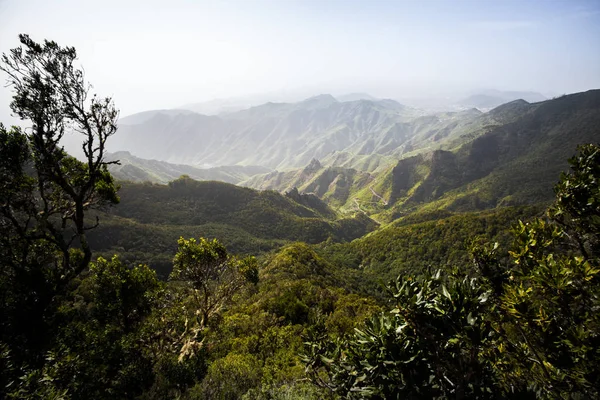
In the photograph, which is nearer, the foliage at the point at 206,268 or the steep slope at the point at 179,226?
the foliage at the point at 206,268

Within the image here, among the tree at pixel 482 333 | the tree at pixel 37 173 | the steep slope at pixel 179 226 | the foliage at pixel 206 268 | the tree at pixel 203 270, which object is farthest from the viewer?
the steep slope at pixel 179 226

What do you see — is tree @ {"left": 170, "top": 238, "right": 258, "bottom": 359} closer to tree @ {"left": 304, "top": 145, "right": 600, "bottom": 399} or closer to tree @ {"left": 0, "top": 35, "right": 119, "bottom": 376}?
tree @ {"left": 0, "top": 35, "right": 119, "bottom": 376}

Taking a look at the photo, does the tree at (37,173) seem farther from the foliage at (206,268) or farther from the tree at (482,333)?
the tree at (482,333)

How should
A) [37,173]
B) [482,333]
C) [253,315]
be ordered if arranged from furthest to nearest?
1. [253,315]
2. [37,173]
3. [482,333]

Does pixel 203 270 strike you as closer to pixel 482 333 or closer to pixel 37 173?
pixel 37 173

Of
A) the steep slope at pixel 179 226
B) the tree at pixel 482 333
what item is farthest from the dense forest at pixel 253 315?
the steep slope at pixel 179 226

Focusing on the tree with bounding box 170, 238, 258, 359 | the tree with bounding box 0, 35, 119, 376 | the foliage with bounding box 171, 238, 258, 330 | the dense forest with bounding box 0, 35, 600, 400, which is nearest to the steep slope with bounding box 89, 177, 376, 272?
the foliage with bounding box 171, 238, 258, 330

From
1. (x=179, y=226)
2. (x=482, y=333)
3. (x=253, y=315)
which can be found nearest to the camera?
(x=482, y=333)

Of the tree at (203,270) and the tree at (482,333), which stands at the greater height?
the tree at (482,333)

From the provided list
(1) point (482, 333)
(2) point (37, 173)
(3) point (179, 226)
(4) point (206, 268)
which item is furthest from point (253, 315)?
(3) point (179, 226)

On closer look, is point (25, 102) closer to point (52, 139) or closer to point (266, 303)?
point (52, 139)

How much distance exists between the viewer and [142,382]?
13.9 metres

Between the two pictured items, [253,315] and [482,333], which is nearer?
[482,333]

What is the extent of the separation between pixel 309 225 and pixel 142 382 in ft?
564
